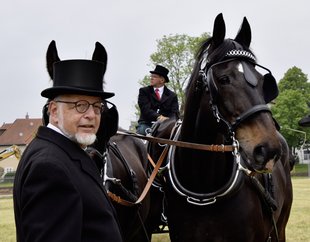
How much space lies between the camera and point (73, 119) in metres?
2.41

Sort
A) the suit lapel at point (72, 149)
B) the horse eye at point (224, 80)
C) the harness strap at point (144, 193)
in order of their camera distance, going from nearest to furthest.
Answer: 1. the suit lapel at point (72, 149)
2. the horse eye at point (224, 80)
3. the harness strap at point (144, 193)

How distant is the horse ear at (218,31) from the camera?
4242 mm

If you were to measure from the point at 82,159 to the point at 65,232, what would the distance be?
1.53ft

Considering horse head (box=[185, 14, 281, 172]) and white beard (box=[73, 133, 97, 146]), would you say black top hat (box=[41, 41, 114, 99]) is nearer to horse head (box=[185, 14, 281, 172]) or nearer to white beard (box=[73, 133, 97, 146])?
white beard (box=[73, 133, 97, 146])

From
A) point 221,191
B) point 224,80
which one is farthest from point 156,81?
point 224,80

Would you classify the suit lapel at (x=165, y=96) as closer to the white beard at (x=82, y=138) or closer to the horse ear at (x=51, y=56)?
the horse ear at (x=51, y=56)

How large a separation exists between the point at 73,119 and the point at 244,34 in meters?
2.52

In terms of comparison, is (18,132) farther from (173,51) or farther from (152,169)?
(152,169)

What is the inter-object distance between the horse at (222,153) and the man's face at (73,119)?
1.59 m

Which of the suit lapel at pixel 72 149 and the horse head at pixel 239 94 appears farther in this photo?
the horse head at pixel 239 94

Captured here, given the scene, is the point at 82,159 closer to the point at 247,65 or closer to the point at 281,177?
the point at 247,65

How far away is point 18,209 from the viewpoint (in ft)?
7.39

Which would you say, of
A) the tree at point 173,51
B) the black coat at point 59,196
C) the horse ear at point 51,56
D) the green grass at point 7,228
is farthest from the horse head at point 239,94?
the tree at point 173,51

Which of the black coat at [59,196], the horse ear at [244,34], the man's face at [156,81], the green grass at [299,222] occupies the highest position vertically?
the horse ear at [244,34]
